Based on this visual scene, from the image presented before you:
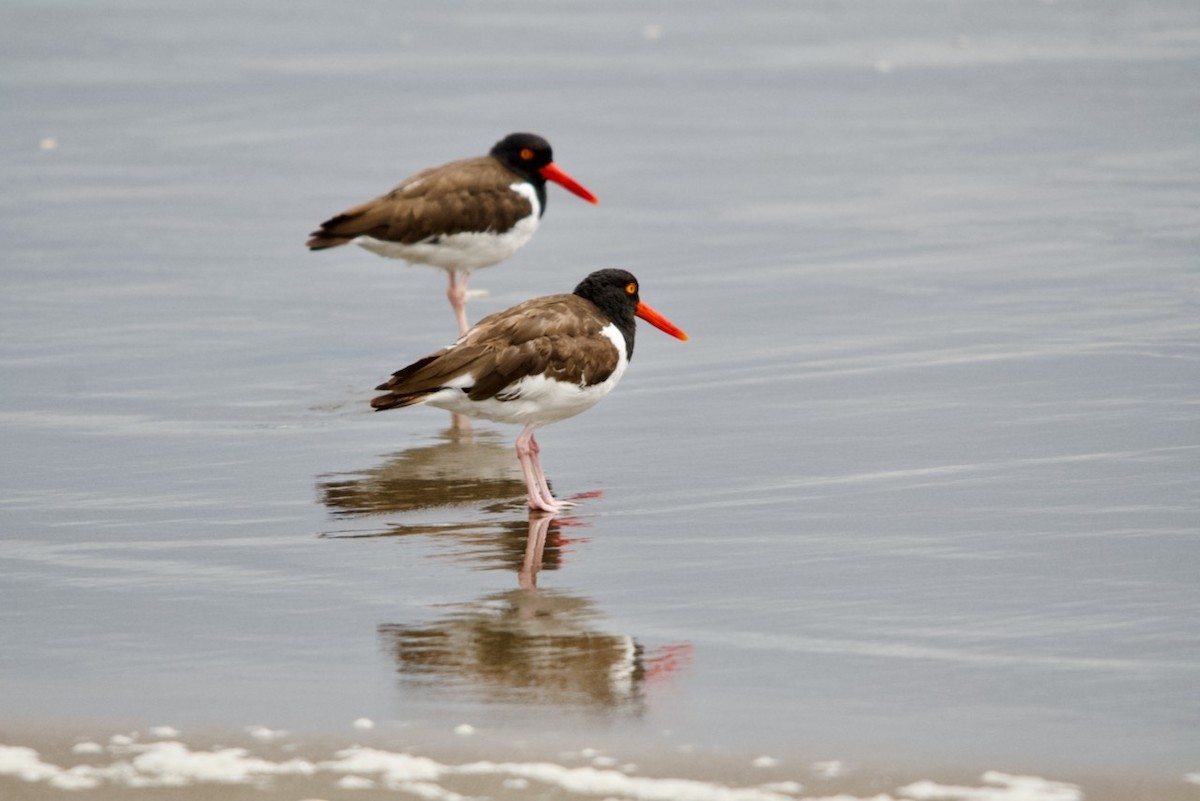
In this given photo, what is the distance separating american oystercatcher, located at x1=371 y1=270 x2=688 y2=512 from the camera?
7.48 meters

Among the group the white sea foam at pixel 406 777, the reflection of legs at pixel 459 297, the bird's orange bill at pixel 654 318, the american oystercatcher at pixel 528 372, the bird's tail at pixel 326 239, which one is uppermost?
the bird's tail at pixel 326 239

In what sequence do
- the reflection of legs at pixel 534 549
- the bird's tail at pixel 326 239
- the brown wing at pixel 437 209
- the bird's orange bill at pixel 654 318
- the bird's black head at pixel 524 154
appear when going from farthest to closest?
the bird's black head at pixel 524 154 < the brown wing at pixel 437 209 < the bird's tail at pixel 326 239 < the bird's orange bill at pixel 654 318 < the reflection of legs at pixel 534 549

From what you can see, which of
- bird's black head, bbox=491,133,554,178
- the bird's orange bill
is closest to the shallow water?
the bird's orange bill

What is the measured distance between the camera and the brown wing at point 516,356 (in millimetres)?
7484

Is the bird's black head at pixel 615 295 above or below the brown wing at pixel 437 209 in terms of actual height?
below

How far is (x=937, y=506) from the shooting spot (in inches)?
285

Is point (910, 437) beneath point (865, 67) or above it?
beneath

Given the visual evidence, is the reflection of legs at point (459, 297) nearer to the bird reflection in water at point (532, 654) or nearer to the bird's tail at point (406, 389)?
the bird's tail at point (406, 389)

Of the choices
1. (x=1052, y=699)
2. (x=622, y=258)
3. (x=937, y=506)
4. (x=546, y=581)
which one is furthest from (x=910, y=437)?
(x=622, y=258)

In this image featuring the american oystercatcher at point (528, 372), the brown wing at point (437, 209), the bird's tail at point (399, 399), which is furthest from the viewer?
the brown wing at point (437, 209)

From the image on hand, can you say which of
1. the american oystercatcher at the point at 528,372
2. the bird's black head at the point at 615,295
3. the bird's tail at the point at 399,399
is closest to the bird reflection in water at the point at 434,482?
the american oystercatcher at the point at 528,372

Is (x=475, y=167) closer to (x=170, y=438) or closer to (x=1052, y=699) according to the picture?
(x=170, y=438)

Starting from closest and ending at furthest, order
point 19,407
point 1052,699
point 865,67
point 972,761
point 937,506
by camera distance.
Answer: point 972,761, point 1052,699, point 937,506, point 19,407, point 865,67

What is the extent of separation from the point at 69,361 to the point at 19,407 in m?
0.90
